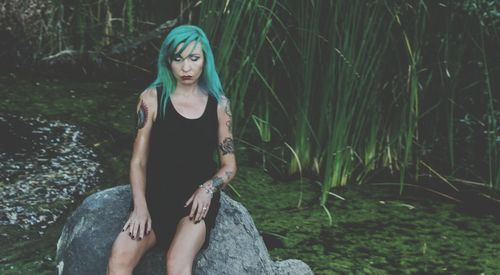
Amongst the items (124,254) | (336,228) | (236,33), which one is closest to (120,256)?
(124,254)

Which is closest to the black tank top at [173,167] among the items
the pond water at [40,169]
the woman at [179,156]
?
the woman at [179,156]

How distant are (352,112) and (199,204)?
3.69ft

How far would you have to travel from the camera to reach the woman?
6.19 feet

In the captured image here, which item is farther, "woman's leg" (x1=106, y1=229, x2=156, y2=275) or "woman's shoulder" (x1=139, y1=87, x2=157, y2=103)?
"woman's shoulder" (x1=139, y1=87, x2=157, y2=103)

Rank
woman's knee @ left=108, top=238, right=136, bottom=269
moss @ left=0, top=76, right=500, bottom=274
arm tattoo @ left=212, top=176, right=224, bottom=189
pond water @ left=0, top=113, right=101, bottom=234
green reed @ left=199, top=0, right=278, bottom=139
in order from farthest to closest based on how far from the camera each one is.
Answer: green reed @ left=199, top=0, right=278, bottom=139
pond water @ left=0, top=113, right=101, bottom=234
moss @ left=0, top=76, right=500, bottom=274
arm tattoo @ left=212, top=176, right=224, bottom=189
woman's knee @ left=108, top=238, right=136, bottom=269

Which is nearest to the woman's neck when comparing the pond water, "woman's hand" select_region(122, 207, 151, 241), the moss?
"woman's hand" select_region(122, 207, 151, 241)

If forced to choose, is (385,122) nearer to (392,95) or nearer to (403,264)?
(392,95)

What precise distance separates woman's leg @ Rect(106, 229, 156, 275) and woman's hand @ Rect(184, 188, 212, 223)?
5.2 inches

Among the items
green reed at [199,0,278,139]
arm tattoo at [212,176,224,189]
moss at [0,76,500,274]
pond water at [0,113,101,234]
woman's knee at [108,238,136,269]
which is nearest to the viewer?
woman's knee at [108,238,136,269]

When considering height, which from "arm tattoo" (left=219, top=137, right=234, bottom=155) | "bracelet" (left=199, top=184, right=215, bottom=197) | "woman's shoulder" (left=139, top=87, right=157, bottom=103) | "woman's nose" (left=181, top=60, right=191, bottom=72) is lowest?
"bracelet" (left=199, top=184, right=215, bottom=197)

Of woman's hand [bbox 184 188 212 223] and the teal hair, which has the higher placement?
the teal hair

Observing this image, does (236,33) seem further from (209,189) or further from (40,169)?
(209,189)

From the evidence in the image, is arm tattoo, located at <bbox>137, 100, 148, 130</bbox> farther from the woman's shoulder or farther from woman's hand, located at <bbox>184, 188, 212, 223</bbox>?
woman's hand, located at <bbox>184, 188, 212, 223</bbox>

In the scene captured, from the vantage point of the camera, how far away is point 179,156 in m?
1.96
